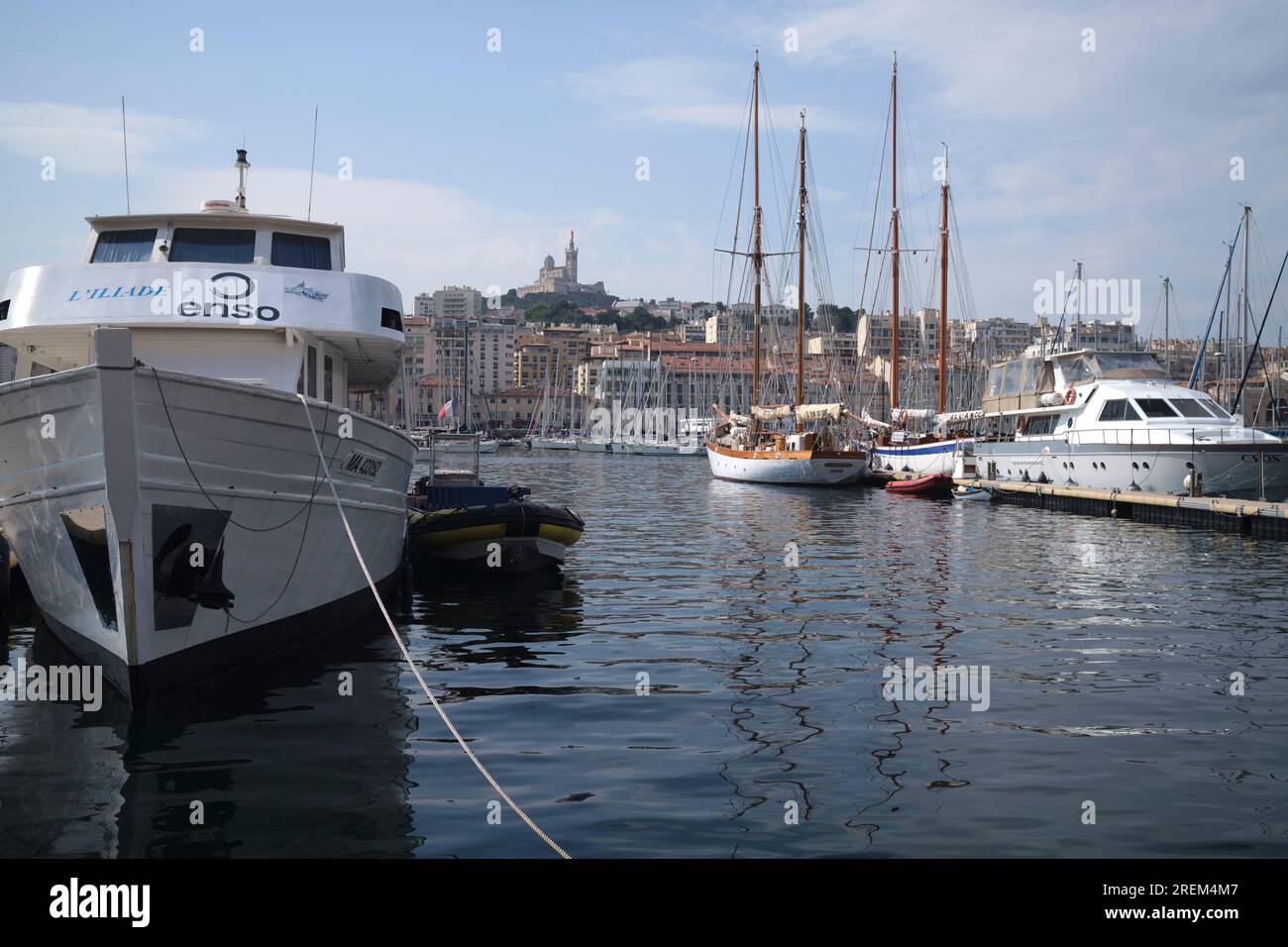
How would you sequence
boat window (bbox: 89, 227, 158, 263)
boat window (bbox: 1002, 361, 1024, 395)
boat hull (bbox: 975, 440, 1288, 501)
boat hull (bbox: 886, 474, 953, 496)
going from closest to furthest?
1. boat window (bbox: 89, 227, 158, 263)
2. boat hull (bbox: 975, 440, 1288, 501)
3. boat hull (bbox: 886, 474, 953, 496)
4. boat window (bbox: 1002, 361, 1024, 395)

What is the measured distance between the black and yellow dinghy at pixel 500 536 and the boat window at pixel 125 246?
7.03 m

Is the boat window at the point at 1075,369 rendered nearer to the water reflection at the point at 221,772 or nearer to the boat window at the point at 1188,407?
the boat window at the point at 1188,407

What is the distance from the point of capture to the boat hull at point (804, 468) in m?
54.9

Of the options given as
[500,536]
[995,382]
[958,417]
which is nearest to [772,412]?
[958,417]

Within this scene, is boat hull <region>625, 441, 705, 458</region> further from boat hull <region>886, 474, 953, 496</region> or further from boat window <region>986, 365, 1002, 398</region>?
boat hull <region>886, 474, 953, 496</region>

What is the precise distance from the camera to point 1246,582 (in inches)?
770

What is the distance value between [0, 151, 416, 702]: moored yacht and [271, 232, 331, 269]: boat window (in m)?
0.03

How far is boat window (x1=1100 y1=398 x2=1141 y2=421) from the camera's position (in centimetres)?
4000

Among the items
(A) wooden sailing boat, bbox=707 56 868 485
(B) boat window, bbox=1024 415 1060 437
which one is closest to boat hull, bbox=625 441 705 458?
(A) wooden sailing boat, bbox=707 56 868 485

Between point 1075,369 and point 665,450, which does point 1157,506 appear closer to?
point 1075,369

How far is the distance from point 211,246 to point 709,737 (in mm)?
9941

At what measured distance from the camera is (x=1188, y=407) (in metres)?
39.2

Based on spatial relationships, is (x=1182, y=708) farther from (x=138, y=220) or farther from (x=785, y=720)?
(x=138, y=220)
